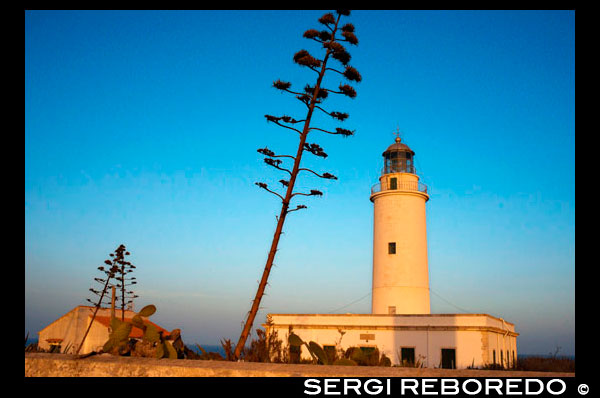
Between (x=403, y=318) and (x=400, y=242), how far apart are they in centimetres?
516

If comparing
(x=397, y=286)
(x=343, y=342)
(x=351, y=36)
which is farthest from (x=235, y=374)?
(x=397, y=286)

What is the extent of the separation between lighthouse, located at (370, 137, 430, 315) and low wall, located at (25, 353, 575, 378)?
23.6m

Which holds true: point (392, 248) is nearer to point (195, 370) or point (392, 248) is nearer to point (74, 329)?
point (195, 370)

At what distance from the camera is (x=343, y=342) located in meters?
26.8

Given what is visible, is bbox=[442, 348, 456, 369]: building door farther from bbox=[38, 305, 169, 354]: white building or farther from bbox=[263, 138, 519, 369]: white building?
bbox=[38, 305, 169, 354]: white building

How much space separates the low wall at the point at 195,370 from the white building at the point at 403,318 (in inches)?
661

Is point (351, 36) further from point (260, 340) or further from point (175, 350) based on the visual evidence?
point (175, 350)

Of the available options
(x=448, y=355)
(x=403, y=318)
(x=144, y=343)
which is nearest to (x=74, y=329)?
(x=403, y=318)

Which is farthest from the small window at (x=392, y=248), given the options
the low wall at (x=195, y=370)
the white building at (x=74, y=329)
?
the low wall at (x=195, y=370)

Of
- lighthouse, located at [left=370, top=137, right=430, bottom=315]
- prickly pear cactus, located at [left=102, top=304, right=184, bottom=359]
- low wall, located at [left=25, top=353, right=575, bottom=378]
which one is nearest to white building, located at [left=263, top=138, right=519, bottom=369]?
lighthouse, located at [left=370, top=137, right=430, bottom=315]
